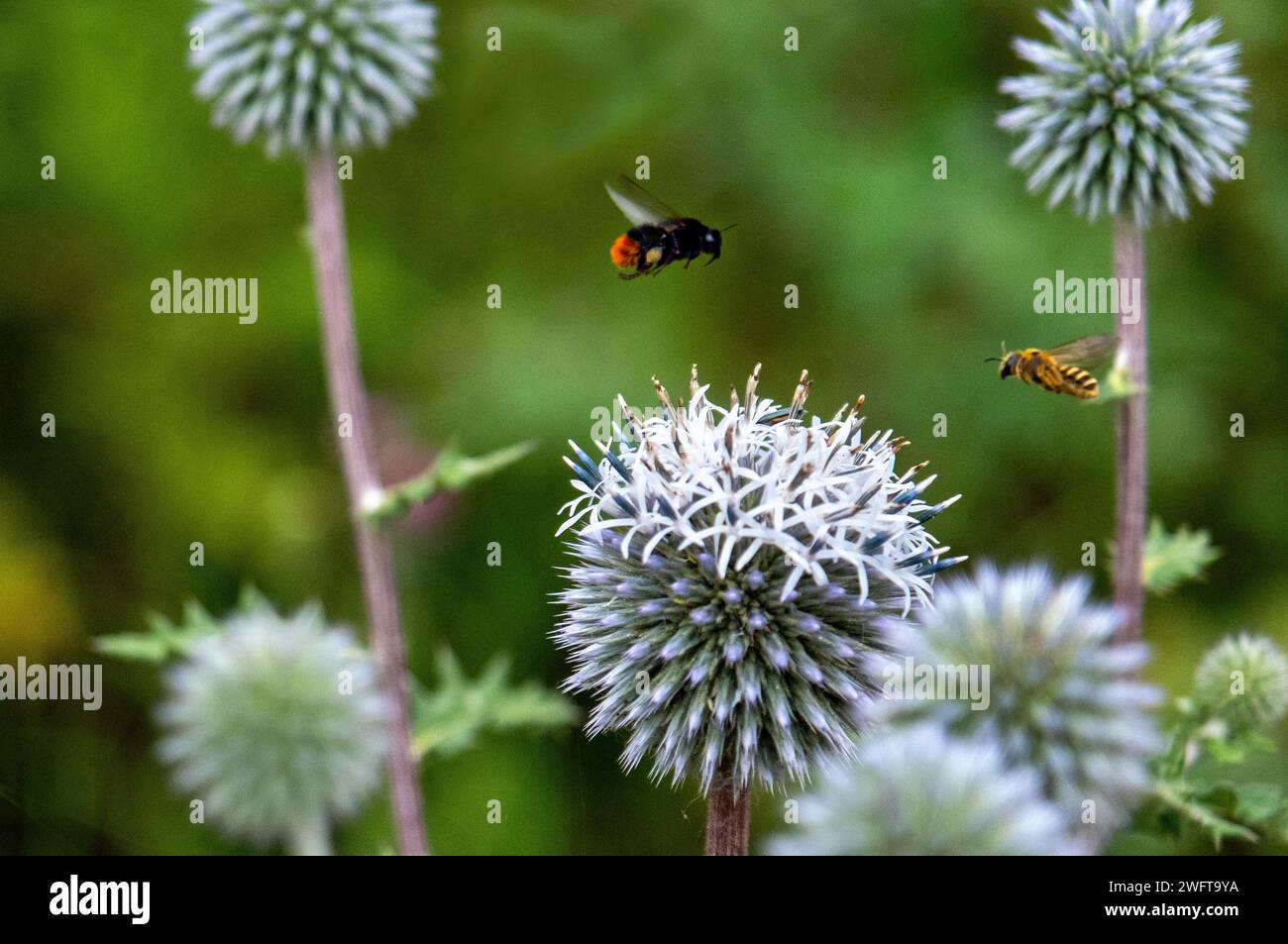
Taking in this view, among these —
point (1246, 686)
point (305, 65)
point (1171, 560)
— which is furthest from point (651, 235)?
point (1246, 686)

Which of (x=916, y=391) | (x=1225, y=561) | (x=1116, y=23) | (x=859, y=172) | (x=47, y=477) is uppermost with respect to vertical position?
(x=859, y=172)

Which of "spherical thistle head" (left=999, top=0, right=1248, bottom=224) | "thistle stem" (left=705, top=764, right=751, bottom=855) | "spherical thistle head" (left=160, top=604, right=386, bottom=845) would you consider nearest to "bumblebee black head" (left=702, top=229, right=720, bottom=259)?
"spherical thistle head" (left=999, top=0, right=1248, bottom=224)

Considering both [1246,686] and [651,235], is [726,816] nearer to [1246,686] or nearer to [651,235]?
[1246,686]

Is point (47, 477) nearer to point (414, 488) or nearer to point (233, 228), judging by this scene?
point (233, 228)

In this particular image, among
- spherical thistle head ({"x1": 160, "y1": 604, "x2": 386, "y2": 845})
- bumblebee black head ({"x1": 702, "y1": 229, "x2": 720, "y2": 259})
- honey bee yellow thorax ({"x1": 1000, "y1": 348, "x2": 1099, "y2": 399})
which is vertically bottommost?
spherical thistle head ({"x1": 160, "y1": 604, "x2": 386, "y2": 845})

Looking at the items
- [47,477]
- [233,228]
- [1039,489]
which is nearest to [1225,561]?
[1039,489]

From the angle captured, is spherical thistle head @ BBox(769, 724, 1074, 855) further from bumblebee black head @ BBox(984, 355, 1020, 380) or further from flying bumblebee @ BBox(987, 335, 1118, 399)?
bumblebee black head @ BBox(984, 355, 1020, 380)
